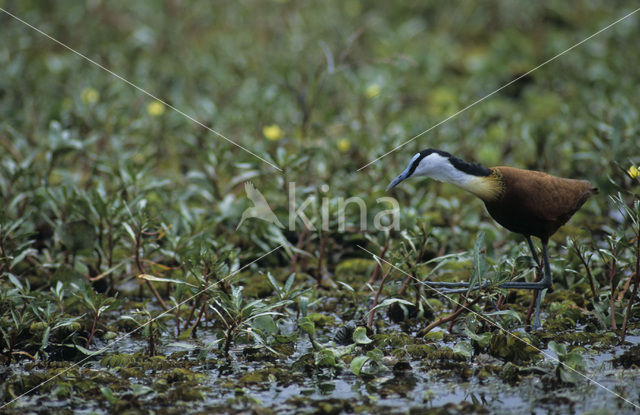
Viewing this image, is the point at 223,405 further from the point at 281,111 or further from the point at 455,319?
the point at 281,111

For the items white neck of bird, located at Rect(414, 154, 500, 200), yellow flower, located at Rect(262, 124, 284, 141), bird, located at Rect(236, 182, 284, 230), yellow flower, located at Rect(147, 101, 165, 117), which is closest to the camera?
white neck of bird, located at Rect(414, 154, 500, 200)

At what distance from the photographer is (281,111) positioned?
5.82 m

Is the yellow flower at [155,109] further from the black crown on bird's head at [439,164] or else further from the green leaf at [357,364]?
the green leaf at [357,364]

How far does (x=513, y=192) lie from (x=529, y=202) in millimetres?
77

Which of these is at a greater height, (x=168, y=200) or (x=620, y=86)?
(x=620, y=86)

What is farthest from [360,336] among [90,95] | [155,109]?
[90,95]

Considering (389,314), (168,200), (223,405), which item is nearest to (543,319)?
(389,314)

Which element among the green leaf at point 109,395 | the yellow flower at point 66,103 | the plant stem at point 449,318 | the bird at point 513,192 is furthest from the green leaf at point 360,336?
the yellow flower at point 66,103

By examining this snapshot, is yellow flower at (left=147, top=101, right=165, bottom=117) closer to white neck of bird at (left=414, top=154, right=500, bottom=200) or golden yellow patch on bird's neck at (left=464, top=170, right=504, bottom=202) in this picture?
Result: white neck of bird at (left=414, top=154, right=500, bottom=200)

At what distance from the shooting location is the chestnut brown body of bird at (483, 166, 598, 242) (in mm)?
3100

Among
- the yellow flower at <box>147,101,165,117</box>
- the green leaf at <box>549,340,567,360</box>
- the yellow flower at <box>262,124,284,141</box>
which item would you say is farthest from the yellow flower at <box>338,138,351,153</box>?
the green leaf at <box>549,340,567,360</box>

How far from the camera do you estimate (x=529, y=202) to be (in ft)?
10.2

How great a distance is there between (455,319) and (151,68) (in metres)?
4.32

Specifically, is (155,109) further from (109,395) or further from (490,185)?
(109,395)
